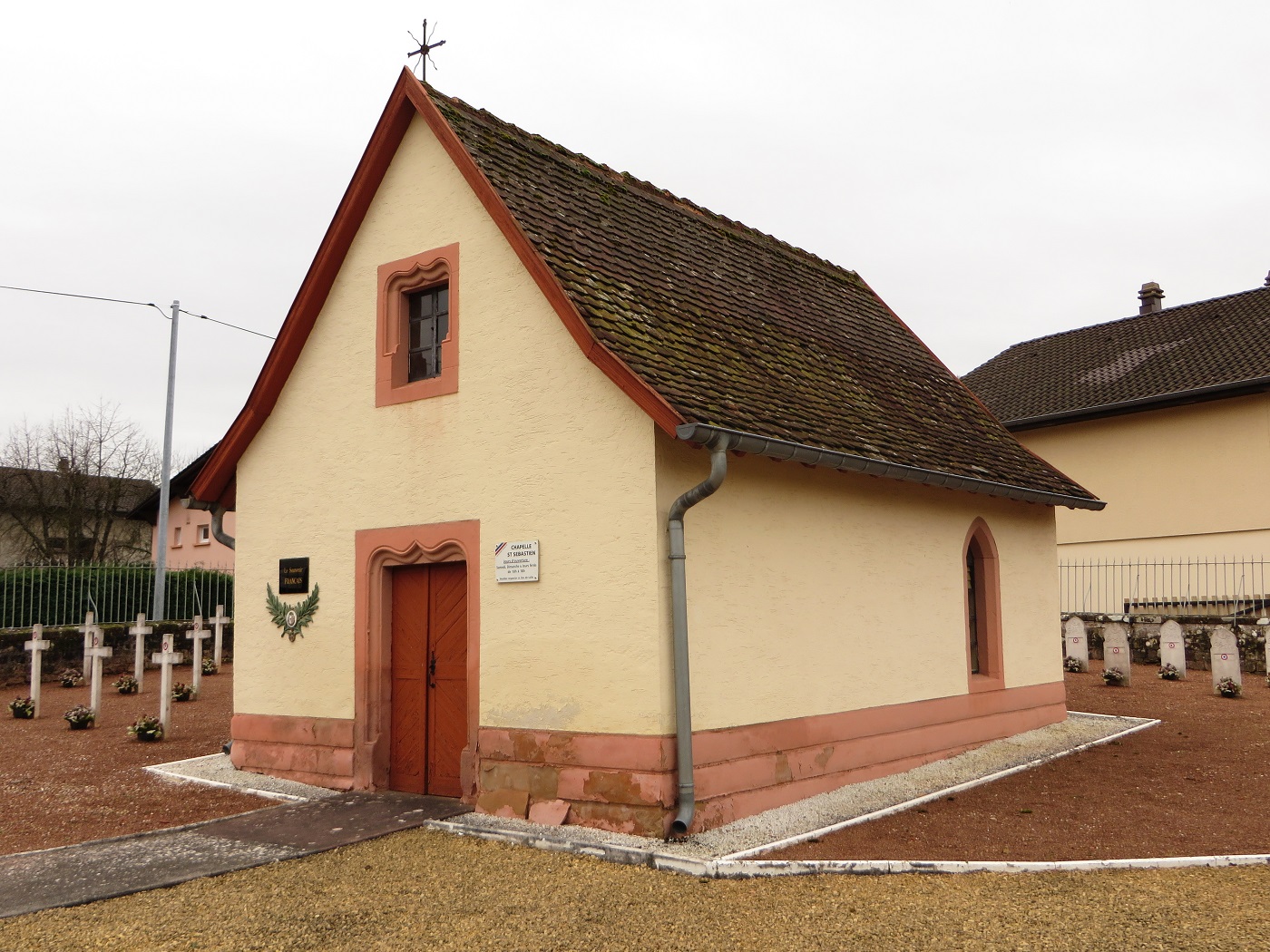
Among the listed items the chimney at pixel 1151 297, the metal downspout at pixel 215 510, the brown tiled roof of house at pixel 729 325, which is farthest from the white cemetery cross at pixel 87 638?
the chimney at pixel 1151 297

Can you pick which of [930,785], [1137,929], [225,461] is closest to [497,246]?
[225,461]

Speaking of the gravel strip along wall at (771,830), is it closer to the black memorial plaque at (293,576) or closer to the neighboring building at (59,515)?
the black memorial plaque at (293,576)

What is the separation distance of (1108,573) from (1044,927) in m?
20.1

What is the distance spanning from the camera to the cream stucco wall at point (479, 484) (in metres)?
8.73

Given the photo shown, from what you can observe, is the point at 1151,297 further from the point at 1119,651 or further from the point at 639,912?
the point at 639,912

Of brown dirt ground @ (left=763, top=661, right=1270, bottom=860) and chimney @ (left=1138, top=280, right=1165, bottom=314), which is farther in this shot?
chimney @ (left=1138, top=280, right=1165, bottom=314)

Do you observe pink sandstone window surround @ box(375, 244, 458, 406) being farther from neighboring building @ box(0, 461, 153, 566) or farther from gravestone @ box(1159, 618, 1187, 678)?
neighboring building @ box(0, 461, 153, 566)

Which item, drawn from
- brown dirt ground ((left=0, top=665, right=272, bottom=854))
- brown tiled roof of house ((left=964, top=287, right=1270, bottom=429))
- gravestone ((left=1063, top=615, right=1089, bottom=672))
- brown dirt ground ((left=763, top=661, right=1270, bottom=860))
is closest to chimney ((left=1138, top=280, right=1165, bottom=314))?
brown tiled roof of house ((left=964, top=287, right=1270, bottom=429))

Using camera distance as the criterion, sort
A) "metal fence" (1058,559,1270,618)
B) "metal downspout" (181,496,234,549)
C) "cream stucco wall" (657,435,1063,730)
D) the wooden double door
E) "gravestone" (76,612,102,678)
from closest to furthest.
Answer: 1. "cream stucco wall" (657,435,1063,730)
2. the wooden double door
3. "metal downspout" (181,496,234,549)
4. "gravestone" (76,612,102,678)
5. "metal fence" (1058,559,1270,618)

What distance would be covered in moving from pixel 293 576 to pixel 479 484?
8.95 feet

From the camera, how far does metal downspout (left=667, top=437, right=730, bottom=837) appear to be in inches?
325

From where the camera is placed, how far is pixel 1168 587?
23.3 metres

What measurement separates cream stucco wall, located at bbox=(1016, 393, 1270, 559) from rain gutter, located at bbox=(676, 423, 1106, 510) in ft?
41.2

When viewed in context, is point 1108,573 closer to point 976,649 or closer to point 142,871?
point 976,649
